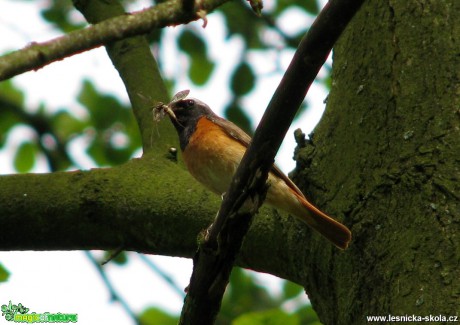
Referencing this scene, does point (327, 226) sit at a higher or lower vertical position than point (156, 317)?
lower

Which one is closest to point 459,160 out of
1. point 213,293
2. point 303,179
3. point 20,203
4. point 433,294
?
point 433,294

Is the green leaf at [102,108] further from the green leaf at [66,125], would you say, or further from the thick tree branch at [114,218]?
the thick tree branch at [114,218]

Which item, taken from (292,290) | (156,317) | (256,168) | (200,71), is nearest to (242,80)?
(200,71)

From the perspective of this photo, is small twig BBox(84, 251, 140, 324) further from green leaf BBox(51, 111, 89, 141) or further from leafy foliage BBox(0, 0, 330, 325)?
green leaf BBox(51, 111, 89, 141)

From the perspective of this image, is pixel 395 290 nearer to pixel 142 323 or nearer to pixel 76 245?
pixel 76 245

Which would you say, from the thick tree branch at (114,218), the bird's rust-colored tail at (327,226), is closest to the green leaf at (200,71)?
the thick tree branch at (114,218)

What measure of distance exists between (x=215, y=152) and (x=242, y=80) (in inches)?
52.6

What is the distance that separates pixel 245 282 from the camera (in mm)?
5496

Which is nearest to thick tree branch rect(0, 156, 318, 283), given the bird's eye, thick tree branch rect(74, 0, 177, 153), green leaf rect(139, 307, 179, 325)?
thick tree branch rect(74, 0, 177, 153)

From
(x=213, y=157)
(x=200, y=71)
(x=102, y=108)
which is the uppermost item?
(x=200, y=71)

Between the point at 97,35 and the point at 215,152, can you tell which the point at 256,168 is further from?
the point at 215,152

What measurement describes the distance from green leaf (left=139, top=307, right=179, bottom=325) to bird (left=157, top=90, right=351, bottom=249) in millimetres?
1200

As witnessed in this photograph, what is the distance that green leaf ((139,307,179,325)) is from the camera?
206 inches

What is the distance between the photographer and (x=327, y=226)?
135 inches
